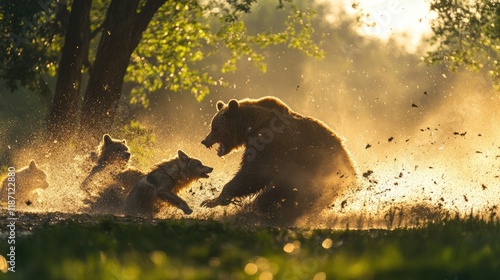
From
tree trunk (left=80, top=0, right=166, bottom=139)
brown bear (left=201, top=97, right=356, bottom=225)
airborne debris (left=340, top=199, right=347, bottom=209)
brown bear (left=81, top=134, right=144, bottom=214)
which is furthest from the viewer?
tree trunk (left=80, top=0, right=166, bottom=139)

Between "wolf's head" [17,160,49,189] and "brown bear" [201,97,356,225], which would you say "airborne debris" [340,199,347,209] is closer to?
"brown bear" [201,97,356,225]

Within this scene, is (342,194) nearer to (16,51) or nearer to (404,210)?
(404,210)

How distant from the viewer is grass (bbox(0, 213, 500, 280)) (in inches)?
221

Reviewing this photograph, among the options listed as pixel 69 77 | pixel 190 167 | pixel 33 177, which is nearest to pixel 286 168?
pixel 190 167

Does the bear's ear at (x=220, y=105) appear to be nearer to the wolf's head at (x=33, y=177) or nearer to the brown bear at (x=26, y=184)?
the brown bear at (x=26, y=184)

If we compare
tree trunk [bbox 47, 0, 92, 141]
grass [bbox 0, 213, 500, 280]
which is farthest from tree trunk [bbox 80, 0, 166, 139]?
grass [bbox 0, 213, 500, 280]

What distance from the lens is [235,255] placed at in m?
6.52

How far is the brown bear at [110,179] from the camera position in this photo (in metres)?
16.4

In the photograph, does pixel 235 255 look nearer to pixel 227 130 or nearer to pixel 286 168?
pixel 286 168

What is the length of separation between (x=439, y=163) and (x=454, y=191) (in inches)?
326

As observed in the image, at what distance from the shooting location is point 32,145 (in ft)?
78.0

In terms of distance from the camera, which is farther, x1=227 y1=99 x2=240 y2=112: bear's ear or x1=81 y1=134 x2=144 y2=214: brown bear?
x1=81 y1=134 x2=144 y2=214: brown bear

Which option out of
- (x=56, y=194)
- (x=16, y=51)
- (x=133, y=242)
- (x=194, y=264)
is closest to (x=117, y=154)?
(x=56, y=194)

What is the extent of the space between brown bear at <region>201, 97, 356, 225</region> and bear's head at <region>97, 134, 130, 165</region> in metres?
3.38
